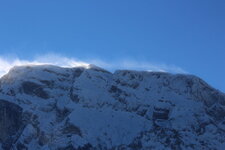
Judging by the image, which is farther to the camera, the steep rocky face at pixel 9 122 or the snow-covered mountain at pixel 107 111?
the steep rocky face at pixel 9 122

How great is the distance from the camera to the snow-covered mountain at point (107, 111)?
122 meters

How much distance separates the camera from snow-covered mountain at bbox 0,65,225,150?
400 ft

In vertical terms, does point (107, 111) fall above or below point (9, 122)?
above

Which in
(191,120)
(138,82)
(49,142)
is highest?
(138,82)

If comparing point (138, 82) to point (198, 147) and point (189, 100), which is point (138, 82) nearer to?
point (189, 100)

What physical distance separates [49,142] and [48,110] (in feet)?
47.4

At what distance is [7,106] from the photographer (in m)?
132

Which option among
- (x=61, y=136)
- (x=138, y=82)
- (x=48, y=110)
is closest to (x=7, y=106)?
(x=48, y=110)

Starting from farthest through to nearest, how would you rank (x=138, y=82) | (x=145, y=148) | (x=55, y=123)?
(x=138, y=82)
(x=55, y=123)
(x=145, y=148)

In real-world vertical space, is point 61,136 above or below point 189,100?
below

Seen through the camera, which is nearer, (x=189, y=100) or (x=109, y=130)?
(x=109, y=130)

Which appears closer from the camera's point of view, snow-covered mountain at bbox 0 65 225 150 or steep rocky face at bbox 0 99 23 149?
snow-covered mountain at bbox 0 65 225 150

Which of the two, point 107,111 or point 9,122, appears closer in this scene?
point 9,122

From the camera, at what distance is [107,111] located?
432 ft
